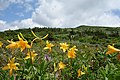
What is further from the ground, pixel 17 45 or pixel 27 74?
pixel 17 45

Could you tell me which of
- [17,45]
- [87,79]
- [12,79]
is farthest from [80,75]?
[17,45]

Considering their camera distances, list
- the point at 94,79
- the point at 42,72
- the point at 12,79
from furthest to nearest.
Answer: the point at 94,79
the point at 42,72
the point at 12,79

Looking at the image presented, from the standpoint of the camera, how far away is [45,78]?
474cm

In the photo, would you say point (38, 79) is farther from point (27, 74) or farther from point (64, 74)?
point (64, 74)

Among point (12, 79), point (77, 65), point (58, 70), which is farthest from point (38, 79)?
point (77, 65)

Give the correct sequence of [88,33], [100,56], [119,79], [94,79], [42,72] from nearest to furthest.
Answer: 1. [119,79]
2. [42,72]
3. [94,79]
4. [100,56]
5. [88,33]

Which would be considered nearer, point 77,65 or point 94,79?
point 94,79

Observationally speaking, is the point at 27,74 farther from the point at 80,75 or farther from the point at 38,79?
the point at 80,75

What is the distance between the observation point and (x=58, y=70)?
221 inches

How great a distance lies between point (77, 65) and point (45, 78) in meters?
1.79

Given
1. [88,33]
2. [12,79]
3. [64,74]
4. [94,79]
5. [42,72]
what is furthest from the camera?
[88,33]

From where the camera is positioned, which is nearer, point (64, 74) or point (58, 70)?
point (58, 70)

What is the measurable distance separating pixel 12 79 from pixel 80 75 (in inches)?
66.6

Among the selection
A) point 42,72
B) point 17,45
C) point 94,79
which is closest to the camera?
point 17,45
